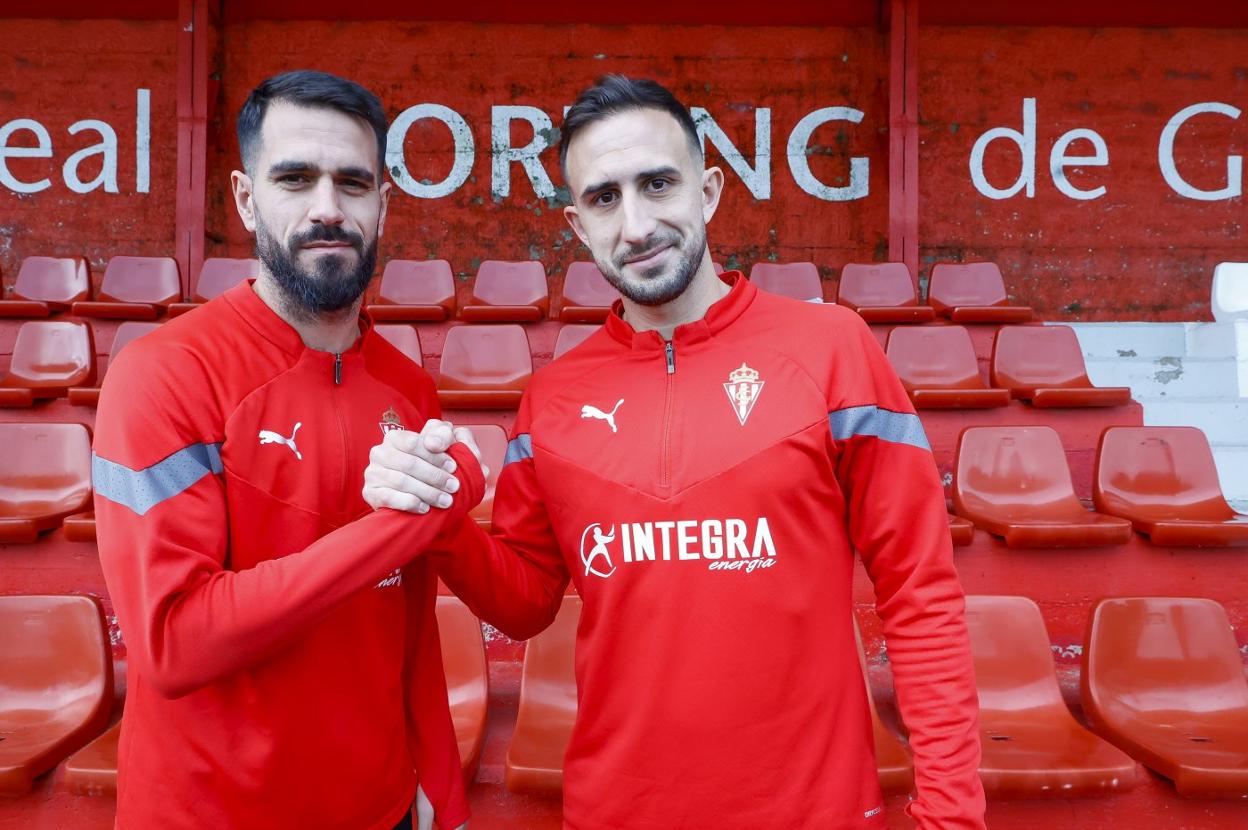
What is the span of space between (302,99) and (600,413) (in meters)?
0.60

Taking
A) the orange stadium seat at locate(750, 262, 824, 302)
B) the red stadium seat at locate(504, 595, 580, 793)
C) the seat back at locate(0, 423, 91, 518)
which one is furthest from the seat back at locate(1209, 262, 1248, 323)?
the seat back at locate(0, 423, 91, 518)

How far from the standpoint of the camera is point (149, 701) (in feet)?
3.40

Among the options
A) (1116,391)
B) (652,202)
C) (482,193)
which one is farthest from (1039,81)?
(652,202)

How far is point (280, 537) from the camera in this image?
1.07 m

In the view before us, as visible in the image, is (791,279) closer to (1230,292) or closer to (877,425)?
(1230,292)

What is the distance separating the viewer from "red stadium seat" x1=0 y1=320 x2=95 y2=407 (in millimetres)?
3865

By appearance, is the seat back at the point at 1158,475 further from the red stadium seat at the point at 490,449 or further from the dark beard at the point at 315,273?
the dark beard at the point at 315,273

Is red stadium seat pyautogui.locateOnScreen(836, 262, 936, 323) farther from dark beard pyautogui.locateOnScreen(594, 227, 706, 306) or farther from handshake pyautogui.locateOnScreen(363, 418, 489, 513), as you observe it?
handshake pyautogui.locateOnScreen(363, 418, 489, 513)

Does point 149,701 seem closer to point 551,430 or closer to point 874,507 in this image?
point 551,430

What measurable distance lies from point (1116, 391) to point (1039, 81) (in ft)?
12.1

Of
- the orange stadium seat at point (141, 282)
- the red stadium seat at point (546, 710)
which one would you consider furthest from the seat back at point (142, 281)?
the red stadium seat at point (546, 710)

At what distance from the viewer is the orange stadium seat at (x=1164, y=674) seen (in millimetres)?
2197

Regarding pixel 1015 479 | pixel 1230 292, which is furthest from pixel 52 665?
pixel 1230 292

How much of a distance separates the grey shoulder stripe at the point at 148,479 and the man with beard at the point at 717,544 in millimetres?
230
